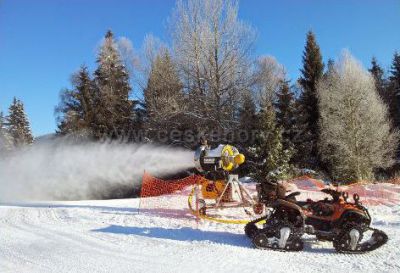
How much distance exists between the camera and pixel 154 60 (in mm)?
31594

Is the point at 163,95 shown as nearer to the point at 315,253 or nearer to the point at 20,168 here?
the point at 20,168

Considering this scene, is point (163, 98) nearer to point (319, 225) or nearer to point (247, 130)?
point (247, 130)

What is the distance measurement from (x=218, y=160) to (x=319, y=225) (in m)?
3.50

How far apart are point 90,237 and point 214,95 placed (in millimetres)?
20881

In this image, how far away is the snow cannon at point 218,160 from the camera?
33.7 ft

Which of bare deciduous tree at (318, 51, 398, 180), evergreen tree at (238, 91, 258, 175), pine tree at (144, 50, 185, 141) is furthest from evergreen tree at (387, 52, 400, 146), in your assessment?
pine tree at (144, 50, 185, 141)

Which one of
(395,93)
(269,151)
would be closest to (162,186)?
(269,151)

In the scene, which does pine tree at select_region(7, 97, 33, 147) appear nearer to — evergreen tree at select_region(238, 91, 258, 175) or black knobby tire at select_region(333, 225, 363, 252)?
evergreen tree at select_region(238, 91, 258, 175)

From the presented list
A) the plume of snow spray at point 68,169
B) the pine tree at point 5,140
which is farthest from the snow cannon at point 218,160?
the pine tree at point 5,140

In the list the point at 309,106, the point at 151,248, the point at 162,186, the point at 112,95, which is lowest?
the point at 151,248

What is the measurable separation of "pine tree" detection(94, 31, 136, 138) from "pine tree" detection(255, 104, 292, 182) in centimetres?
1054

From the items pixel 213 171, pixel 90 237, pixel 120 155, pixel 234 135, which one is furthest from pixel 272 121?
pixel 90 237

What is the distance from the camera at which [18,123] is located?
154 ft

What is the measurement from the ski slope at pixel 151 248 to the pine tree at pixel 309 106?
1697cm
